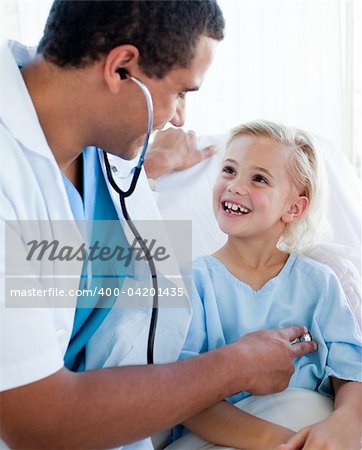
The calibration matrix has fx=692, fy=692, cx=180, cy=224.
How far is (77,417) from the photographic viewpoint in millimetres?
1019

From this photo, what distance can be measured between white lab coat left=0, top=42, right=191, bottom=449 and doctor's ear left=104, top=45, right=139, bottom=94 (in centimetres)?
14

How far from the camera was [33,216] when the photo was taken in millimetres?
1110

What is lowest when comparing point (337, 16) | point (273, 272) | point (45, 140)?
point (273, 272)

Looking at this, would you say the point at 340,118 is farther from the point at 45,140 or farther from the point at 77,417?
the point at 77,417

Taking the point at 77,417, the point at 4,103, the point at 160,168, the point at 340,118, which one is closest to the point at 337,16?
the point at 340,118

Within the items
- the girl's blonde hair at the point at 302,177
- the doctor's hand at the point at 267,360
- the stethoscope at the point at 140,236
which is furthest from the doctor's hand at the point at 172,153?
the doctor's hand at the point at 267,360

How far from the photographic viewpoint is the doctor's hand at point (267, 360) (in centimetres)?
122

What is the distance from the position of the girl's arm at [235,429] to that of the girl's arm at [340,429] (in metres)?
0.03

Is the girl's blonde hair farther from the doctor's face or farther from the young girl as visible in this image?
the doctor's face

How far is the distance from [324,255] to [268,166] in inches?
10.6

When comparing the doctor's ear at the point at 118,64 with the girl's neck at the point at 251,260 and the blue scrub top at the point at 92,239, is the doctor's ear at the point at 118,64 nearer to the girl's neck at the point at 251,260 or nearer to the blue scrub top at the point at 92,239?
the blue scrub top at the point at 92,239

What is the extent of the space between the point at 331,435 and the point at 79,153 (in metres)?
0.69

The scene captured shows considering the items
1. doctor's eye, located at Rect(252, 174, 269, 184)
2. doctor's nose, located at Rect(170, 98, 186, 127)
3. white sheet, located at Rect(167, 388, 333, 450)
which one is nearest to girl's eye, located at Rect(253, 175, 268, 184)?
doctor's eye, located at Rect(252, 174, 269, 184)

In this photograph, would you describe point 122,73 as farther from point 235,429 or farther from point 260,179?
point 235,429
